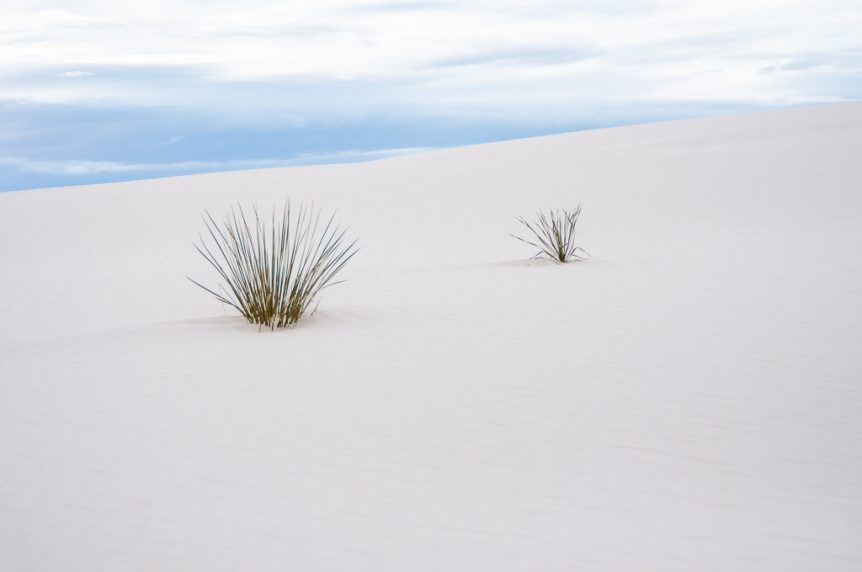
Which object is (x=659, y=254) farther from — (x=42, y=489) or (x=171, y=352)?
(x=42, y=489)

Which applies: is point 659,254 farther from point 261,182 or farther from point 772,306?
point 261,182

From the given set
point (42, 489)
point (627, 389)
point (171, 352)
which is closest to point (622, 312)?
point (627, 389)

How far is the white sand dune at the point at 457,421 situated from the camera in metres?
3.06

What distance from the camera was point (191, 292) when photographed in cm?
911

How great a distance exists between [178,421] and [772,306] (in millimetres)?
4384

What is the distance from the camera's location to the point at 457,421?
164 inches

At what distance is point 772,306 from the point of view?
21.7ft

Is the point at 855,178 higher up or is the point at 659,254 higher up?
the point at 855,178

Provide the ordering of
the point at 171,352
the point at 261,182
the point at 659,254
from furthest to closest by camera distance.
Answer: the point at 261,182, the point at 659,254, the point at 171,352

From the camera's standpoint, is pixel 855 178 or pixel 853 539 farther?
pixel 855 178

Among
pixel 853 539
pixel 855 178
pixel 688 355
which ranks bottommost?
pixel 853 539

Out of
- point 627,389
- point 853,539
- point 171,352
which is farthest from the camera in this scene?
point 171,352

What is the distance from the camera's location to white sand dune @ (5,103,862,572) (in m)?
3.06

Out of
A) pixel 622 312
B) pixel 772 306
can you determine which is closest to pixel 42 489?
pixel 622 312
